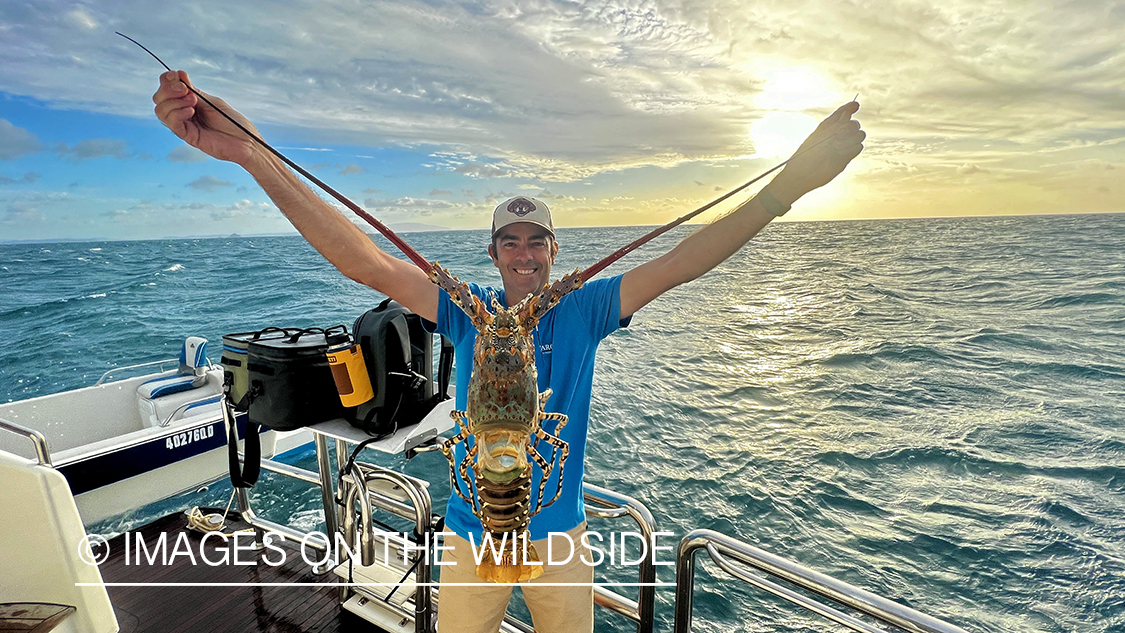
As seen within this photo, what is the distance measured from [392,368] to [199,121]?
5.35 feet

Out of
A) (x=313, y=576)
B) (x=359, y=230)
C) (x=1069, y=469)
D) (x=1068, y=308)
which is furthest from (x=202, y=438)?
(x=1068, y=308)

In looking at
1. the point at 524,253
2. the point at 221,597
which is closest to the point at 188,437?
the point at 221,597

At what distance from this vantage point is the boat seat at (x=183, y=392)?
7680 millimetres

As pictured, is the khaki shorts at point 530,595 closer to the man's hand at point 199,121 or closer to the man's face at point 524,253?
the man's face at point 524,253

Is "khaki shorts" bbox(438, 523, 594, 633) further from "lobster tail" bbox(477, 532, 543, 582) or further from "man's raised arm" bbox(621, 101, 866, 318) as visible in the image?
"man's raised arm" bbox(621, 101, 866, 318)

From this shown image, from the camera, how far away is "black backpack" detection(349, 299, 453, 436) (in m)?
3.10

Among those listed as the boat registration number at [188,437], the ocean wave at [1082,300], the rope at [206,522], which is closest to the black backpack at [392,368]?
the rope at [206,522]

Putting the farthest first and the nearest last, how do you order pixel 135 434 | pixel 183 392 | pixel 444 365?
pixel 183 392
pixel 135 434
pixel 444 365

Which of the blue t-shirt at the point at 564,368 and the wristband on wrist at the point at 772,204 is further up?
the wristband on wrist at the point at 772,204

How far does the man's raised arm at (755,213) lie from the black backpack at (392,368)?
1454 millimetres

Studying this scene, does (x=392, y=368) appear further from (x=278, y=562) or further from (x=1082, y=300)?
(x=1082, y=300)

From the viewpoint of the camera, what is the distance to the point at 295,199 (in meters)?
2.10

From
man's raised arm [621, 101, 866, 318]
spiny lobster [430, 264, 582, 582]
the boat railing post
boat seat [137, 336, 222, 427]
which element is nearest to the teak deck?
the boat railing post

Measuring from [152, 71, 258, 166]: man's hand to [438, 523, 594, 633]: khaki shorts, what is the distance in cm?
174
